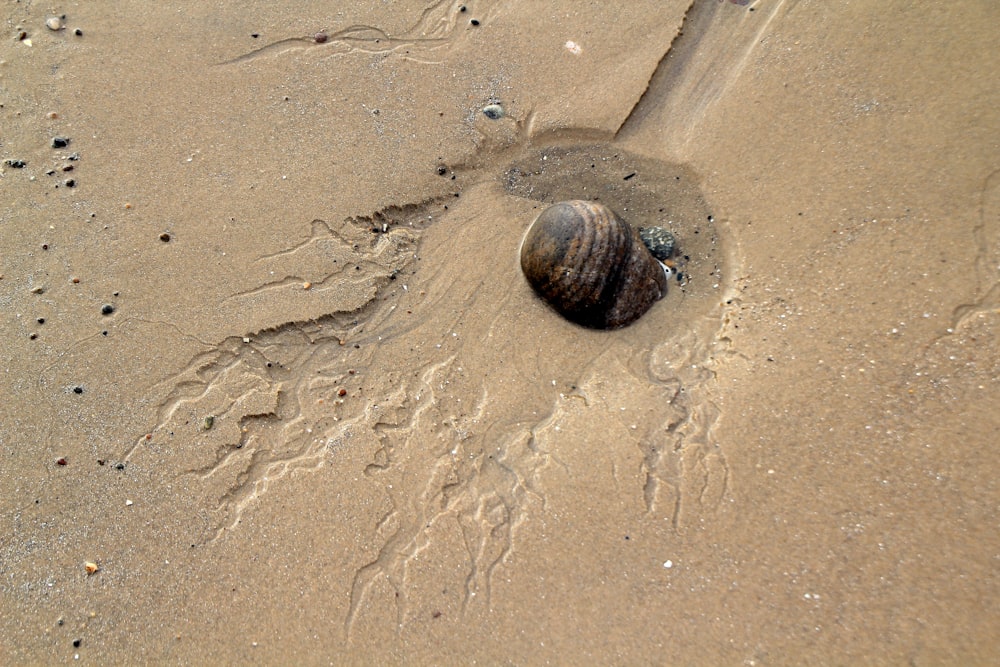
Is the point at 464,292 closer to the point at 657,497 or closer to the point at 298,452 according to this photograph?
the point at 298,452

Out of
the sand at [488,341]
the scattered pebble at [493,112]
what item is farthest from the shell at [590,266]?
the scattered pebble at [493,112]

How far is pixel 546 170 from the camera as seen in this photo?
4.36m

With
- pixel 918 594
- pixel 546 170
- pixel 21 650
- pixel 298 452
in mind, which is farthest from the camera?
pixel 546 170

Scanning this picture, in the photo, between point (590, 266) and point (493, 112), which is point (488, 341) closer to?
point (590, 266)

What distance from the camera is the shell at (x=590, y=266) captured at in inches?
145

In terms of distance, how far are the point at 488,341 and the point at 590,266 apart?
2.51 feet

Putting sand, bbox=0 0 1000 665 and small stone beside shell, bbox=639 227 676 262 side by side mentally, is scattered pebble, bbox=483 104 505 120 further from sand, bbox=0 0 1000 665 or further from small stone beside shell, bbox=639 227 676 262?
small stone beside shell, bbox=639 227 676 262

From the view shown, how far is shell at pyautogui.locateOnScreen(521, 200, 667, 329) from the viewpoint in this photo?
3.69m

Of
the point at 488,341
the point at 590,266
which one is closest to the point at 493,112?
the point at 590,266

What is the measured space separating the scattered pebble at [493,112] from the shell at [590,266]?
996mm

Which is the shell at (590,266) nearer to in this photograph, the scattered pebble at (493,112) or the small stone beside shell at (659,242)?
the small stone beside shell at (659,242)

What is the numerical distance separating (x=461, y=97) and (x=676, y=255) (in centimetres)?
192

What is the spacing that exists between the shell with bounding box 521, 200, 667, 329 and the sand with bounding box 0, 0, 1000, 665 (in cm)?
14

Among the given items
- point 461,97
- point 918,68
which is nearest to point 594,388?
point 461,97
